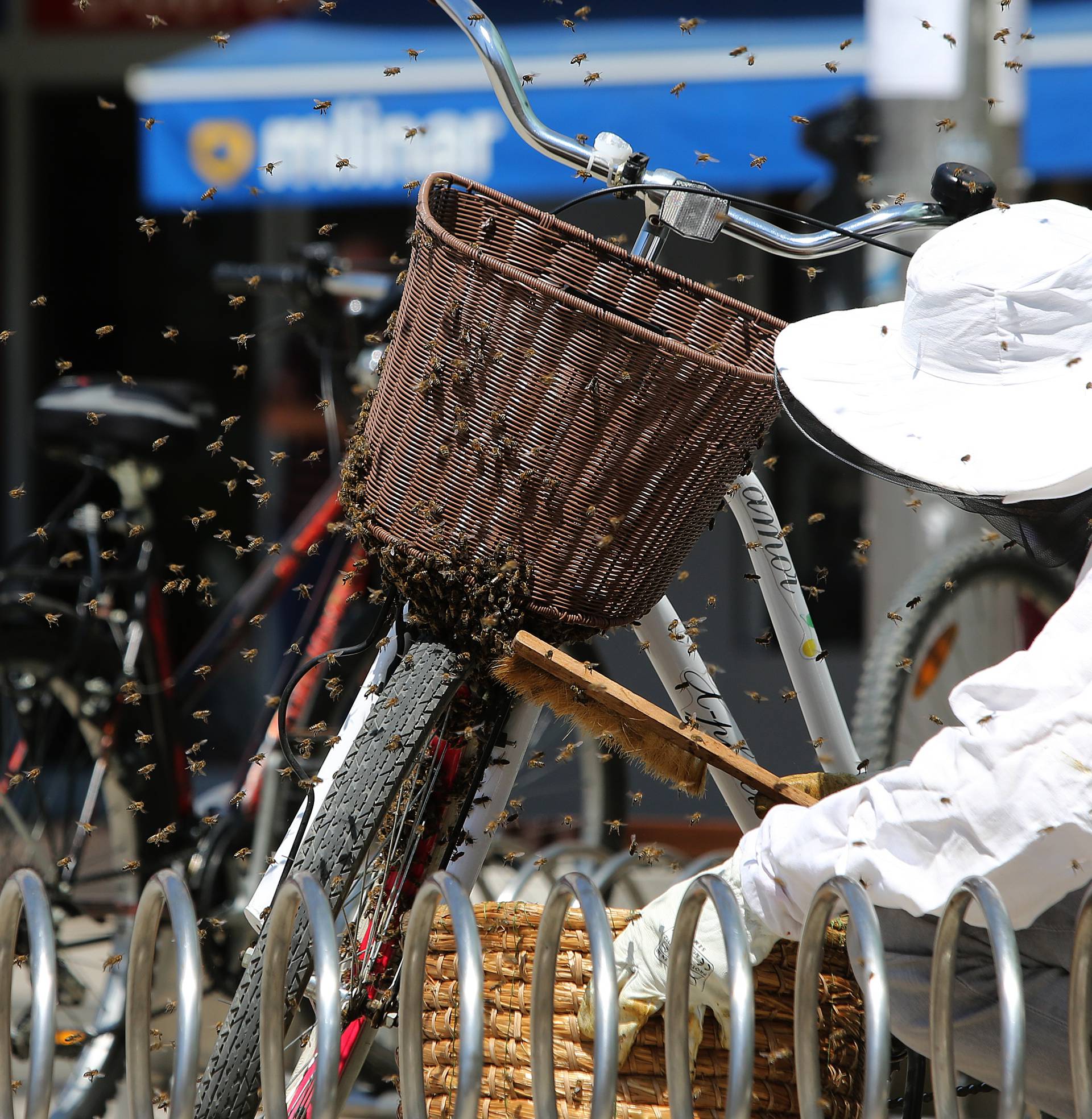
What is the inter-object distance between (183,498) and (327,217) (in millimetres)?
1625

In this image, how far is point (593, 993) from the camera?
1396mm

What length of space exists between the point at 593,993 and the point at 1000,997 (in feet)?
1.34

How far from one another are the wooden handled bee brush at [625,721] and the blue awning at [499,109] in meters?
3.31

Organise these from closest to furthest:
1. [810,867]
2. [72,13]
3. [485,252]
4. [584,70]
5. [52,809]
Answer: [810,867]
[485,252]
[52,809]
[584,70]
[72,13]

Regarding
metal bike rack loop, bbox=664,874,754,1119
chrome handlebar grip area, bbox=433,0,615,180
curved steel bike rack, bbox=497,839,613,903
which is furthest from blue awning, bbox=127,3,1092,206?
metal bike rack loop, bbox=664,874,754,1119

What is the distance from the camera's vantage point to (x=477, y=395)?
5.24 feet

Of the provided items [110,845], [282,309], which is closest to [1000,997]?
[110,845]

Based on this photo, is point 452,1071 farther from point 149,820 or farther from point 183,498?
point 183,498

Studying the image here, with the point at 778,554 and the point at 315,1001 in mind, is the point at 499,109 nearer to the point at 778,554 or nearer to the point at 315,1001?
the point at 778,554

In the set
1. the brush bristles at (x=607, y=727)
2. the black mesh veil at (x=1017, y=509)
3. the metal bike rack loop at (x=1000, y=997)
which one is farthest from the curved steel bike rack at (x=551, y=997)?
the black mesh veil at (x=1017, y=509)

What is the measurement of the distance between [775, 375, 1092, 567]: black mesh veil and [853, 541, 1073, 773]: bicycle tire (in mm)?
1319

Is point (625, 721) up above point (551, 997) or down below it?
above

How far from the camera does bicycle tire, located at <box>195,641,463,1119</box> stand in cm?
160

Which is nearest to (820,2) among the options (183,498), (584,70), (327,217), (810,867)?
(584,70)
